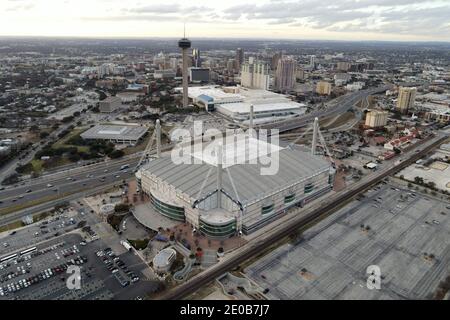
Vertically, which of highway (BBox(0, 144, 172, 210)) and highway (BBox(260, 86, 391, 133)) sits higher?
highway (BBox(260, 86, 391, 133))

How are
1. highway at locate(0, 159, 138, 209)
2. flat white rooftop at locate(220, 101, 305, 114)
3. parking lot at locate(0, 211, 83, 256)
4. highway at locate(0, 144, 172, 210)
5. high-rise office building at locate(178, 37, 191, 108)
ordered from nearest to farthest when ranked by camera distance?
parking lot at locate(0, 211, 83, 256) < highway at locate(0, 159, 138, 209) < highway at locate(0, 144, 172, 210) < flat white rooftop at locate(220, 101, 305, 114) < high-rise office building at locate(178, 37, 191, 108)

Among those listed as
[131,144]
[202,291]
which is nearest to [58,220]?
[202,291]

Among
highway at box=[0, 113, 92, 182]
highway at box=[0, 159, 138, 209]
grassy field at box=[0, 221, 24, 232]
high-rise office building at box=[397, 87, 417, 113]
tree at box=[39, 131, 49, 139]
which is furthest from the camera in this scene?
high-rise office building at box=[397, 87, 417, 113]

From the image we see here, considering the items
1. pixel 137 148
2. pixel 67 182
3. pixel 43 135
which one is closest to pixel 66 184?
pixel 67 182

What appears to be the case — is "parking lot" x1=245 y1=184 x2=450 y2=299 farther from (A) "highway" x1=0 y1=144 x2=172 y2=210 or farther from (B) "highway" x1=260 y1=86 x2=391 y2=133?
(B) "highway" x1=260 y1=86 x2=391 y2=133

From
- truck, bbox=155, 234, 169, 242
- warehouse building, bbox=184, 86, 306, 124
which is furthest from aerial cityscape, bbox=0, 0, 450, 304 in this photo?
warehouse building, bbox=184, 86, 306, 124
